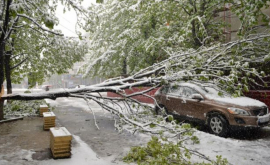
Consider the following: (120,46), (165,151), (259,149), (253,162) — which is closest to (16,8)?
(165,151)

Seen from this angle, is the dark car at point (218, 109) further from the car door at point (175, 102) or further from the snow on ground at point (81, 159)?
the snow on ground at point (81, 159)

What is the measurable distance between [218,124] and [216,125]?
10cm

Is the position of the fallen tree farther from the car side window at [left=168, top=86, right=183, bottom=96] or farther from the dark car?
the car side window at [left=168, top=86, right=183, bottom=96]

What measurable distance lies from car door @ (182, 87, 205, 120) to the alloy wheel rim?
424 millimetres

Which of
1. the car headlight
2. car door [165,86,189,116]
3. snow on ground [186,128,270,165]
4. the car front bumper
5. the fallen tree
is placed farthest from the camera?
car door [165,86,189,116]

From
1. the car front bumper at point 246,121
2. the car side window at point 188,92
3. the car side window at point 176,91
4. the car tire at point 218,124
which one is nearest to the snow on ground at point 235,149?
the car tire at point 218,124

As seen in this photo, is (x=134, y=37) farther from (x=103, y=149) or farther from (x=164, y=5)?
(x=103, y=149)

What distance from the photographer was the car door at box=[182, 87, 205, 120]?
8.00 metres

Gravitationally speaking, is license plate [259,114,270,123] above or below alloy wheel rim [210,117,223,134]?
above

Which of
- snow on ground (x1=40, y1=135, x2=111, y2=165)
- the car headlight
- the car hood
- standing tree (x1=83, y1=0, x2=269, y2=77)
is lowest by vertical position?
snow on ground (x1=40, y1=135, x2=111, y2=165)

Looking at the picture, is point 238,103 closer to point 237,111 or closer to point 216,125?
point 237,111

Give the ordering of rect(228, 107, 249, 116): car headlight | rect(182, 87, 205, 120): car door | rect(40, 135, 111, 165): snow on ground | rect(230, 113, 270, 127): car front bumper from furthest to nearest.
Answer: rect(182, 87, 205, 120): car door, rect(228, 107, 249, 116): car headlight, rect(230, 113, 270, 127): car front bumper, rect(40, 135, 111, 165): snow on ground

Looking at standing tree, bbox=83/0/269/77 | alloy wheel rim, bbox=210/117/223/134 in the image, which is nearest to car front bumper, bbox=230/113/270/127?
alloy wheel rim, bbox=210/117/223/134

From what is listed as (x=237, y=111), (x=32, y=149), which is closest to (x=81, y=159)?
(x=32, y=149)
